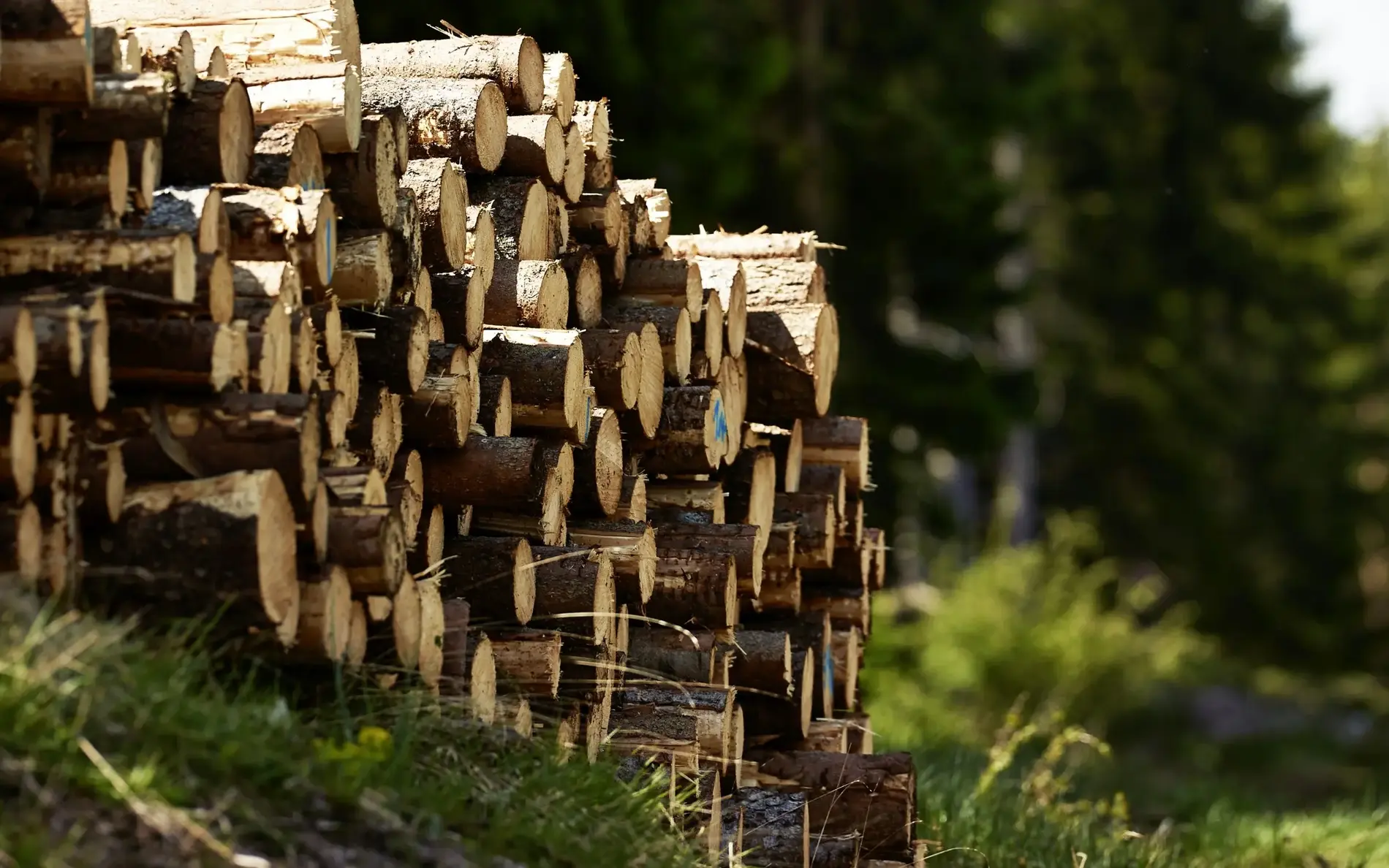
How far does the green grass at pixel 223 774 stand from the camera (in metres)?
2.65

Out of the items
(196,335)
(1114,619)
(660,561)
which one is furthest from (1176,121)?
(196,335)

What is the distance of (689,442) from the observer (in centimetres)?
466

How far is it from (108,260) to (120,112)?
0.30m

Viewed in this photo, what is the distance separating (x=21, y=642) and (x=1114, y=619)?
32.1 ft

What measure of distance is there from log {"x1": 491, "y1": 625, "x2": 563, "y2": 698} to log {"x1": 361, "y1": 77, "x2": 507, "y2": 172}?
126 cm

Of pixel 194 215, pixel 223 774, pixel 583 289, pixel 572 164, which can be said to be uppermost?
pixel 572 164

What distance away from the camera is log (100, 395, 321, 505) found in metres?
3.22

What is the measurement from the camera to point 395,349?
3.78 meters

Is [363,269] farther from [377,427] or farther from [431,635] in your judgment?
[431,635]

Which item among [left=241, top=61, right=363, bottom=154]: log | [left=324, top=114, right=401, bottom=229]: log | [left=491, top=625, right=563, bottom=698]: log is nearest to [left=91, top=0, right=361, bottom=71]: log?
[left=241, top=61, right=363, bottom=154]: log

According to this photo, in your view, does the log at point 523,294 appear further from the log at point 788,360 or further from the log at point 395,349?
the log at point 788,360

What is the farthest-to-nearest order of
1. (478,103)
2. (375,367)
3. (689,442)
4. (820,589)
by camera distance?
(820,589), (689,442), (478,103), (375,367)

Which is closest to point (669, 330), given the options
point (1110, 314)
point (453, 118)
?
point (453, 118)

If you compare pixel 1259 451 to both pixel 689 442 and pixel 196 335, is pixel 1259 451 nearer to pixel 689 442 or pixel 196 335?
pixel 689 442
